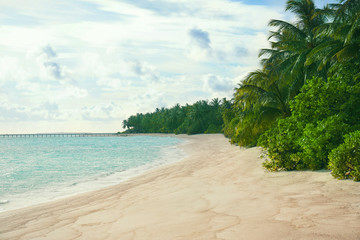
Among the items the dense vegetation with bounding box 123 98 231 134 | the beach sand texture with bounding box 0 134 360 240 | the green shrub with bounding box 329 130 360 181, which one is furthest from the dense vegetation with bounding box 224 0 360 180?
the dense vegetation with bounding box 123 98 231 134

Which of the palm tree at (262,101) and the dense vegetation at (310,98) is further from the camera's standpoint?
the palm tree at (262,101)

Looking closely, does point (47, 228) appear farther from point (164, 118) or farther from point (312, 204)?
point (164, 118)

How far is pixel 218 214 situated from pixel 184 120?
99.0 m

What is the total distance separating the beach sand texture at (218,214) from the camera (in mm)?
4465

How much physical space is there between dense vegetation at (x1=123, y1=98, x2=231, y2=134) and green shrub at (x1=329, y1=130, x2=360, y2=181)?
179 ft

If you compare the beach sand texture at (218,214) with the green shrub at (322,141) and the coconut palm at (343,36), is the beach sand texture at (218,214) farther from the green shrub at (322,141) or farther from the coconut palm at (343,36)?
the coconut palm at (343,36)

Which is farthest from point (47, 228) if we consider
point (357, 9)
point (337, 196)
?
point (357, 9)

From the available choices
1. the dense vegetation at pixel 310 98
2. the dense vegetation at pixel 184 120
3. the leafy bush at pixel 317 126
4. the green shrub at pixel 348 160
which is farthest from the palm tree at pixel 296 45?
the dense vegetation at pixel 184 120

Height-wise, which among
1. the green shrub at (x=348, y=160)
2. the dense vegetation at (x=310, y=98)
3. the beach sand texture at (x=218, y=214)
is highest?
the dense vegetation at (x=310, y=98)

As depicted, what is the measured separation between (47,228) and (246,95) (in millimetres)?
14760

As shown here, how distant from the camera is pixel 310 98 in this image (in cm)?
1037

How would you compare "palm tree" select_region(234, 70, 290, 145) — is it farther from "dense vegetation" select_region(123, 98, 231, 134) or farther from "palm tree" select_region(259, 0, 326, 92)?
"dense vegetation" select_region(123, 98, 231, 134)

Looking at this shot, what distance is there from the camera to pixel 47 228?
6.45 metres

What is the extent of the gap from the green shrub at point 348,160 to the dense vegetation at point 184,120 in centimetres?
5449
